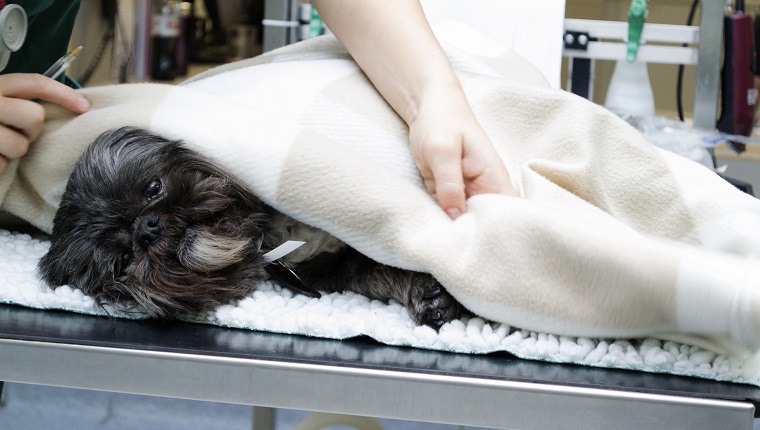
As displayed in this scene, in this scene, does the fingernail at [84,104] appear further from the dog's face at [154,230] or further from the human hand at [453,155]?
the human hand at [453,155]

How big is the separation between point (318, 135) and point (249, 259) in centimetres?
19

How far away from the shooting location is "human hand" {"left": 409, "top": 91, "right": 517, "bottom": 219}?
3.13 ft

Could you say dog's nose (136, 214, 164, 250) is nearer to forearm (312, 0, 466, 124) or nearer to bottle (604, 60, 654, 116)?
forearm (312, 0, 466, 124)

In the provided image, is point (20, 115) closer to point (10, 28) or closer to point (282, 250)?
point (10, 28)

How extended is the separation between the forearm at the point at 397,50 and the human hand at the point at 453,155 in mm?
40

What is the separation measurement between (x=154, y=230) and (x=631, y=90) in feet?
4.96

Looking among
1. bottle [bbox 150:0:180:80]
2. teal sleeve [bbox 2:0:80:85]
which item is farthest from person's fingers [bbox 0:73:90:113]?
bottle [bbox 150:0:180:80]

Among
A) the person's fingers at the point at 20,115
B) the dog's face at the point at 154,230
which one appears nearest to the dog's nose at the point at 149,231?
the dog's face at the point at 154,230

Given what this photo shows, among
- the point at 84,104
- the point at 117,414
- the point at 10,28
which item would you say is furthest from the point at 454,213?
the point at 117,414

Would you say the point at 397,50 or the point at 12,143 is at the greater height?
the point at 397,50

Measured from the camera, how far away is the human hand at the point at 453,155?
953 millimetres

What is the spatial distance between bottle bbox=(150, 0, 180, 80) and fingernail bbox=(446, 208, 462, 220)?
2757 millimetres

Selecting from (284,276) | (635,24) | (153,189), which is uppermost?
(635,24)

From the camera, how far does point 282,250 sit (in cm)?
104
